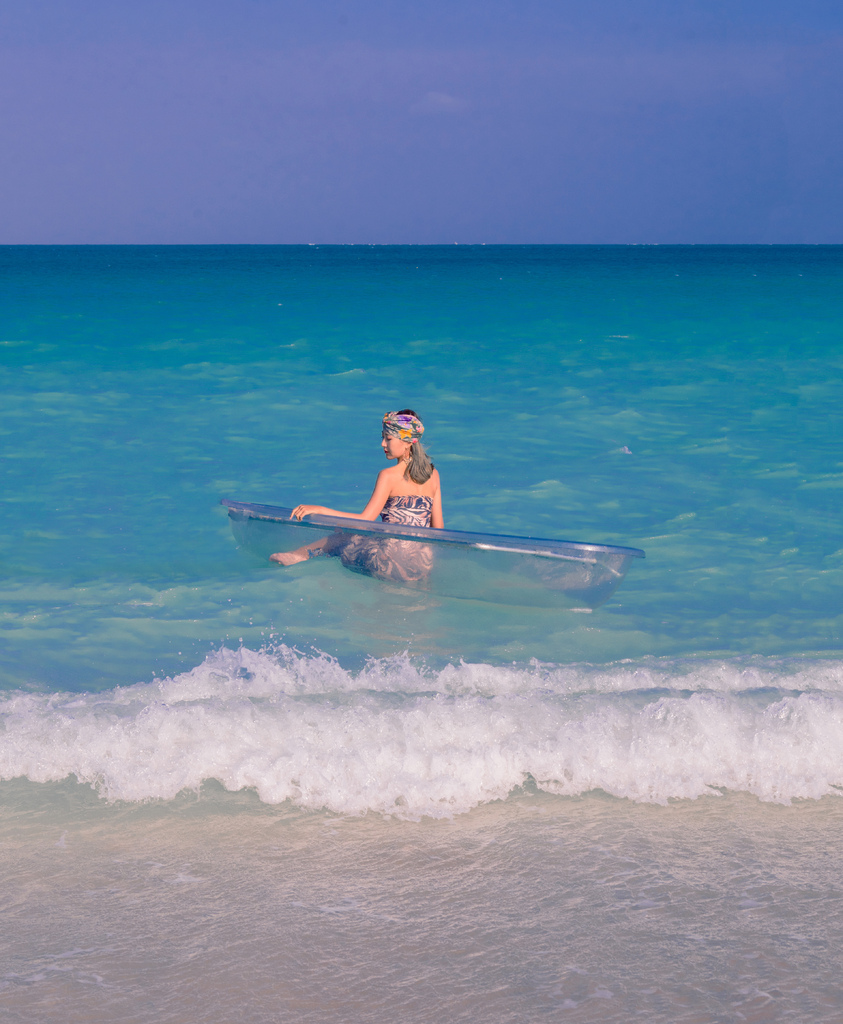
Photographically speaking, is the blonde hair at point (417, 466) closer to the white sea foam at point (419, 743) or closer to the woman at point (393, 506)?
the woman at point (393, 506)

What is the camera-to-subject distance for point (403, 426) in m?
5.82

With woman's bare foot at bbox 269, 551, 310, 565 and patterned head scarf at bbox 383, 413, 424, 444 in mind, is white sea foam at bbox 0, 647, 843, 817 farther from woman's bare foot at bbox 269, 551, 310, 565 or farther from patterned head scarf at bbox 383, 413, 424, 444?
patterned head scarf at bbox 383, 413, 424, 444

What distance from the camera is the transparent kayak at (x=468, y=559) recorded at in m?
5.05

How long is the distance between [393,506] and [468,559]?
0.89 metres

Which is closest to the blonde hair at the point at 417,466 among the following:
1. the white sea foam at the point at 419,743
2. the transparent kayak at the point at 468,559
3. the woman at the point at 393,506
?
the woman at the point at 393,506

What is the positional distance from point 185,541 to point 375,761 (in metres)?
4.07

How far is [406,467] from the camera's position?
5961 millimetres

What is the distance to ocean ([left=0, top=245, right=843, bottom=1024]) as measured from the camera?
2498mm

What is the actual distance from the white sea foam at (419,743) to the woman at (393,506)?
1.58 meters

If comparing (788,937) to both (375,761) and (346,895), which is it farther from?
(375,761)

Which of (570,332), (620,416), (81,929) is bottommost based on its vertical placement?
(81,929)

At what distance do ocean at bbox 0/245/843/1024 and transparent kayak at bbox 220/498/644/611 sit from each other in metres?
0.14

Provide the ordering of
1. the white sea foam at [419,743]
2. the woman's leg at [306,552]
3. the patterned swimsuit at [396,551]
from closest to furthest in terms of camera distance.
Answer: the white sea foam at [419,743] → the patterned swimsuit at [396,551] → the woman's leg at [306,552]

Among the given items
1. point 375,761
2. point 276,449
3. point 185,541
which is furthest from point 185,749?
point 276,449
